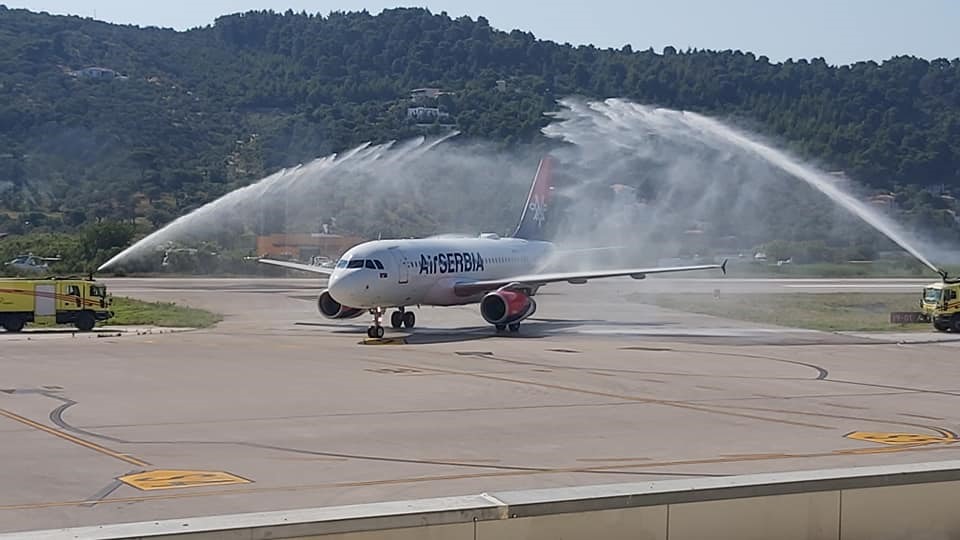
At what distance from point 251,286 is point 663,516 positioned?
75415 millimetres

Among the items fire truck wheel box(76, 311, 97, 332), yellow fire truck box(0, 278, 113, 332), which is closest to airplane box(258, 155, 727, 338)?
yellow fire truck box(0, 278, 113, 332)

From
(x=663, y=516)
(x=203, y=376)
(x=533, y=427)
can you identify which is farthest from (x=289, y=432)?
(x=663, y=516)

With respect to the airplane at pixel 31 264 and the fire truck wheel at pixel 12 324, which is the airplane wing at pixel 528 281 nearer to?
the fire truck wheel at pixel 12 324

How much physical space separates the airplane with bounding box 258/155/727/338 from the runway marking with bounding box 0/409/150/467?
2161cm

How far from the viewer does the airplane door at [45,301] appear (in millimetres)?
46741

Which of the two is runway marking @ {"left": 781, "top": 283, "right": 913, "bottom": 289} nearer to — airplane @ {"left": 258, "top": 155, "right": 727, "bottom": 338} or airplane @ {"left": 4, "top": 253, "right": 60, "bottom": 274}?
airplane @ {"left": 258, "top": 155, "right": 727, "bottom": 338}

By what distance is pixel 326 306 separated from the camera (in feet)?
159

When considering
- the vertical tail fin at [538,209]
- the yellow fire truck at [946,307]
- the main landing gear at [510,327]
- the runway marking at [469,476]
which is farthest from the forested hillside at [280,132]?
the runway marking at [469,476]

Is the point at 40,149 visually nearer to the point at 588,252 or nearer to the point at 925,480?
the point at 588,252

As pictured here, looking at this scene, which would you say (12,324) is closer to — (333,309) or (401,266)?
(333,309)

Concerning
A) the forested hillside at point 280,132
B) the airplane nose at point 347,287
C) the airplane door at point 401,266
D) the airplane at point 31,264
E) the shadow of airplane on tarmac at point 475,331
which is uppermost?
the forested hillside at point 280,132

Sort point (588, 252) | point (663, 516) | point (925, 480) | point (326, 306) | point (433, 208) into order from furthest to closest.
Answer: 1. point (433, 208)
2. point (588, 252)
3. point (326, 306)
4. point (925, 480)
5. point (663, 516)

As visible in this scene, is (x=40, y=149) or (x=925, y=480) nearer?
(x=925, y=480)

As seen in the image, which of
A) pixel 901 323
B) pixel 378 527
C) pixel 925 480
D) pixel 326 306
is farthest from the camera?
pixel 901 323
